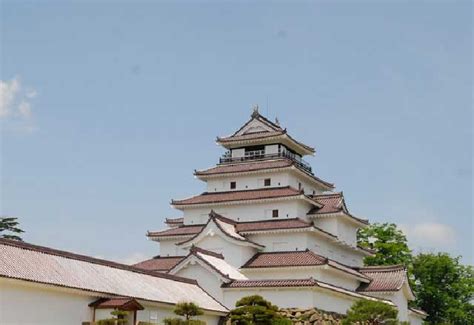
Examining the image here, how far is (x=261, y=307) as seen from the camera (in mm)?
31984

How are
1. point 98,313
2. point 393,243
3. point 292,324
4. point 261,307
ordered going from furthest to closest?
point 393,243
point 292,324
point 261,307
point 98,313

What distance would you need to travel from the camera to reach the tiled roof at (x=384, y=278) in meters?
45.7

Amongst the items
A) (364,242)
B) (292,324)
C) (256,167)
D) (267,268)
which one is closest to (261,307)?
(292,324)

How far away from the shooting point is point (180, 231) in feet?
153

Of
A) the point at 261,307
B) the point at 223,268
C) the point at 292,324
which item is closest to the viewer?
the point at 261,307

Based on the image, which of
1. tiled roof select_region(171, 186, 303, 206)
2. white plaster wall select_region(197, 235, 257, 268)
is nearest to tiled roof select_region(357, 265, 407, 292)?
tiled roof select_region(171, 186, 303, 206)

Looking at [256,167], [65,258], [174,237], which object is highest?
[256,167]

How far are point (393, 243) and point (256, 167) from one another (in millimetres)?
21126

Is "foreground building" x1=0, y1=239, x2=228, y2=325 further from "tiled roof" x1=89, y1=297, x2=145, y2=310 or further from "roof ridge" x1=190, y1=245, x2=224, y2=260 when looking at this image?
"roof ridge" x1=190, y1=245, x2=224, y2=260

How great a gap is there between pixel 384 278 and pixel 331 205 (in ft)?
20.7

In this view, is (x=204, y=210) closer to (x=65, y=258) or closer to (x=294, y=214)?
(x=294, y=214)

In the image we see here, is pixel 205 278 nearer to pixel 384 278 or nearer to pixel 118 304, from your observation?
pixel 118 304

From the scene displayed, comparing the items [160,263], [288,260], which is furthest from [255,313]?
[160,263]

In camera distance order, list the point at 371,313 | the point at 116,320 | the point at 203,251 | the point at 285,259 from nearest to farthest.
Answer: the point at 116,320 < the point at 371,313 < the point at 203,251 < the point at 285,259
